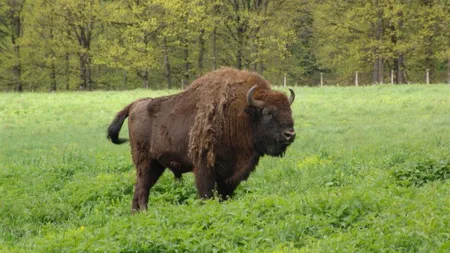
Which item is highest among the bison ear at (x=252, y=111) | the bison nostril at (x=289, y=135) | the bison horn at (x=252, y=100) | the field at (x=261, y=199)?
the bison horn at (x=252, y=100)

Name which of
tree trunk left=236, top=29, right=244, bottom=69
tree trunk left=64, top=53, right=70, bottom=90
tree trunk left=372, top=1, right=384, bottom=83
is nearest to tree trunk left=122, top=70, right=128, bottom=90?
tree trunk left=64, top=53, right=70, bottom=90

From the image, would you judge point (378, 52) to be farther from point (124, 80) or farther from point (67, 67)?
point (67, 67)

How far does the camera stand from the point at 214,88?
9.12 m

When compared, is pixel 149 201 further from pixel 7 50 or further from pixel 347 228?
pixel 7 50

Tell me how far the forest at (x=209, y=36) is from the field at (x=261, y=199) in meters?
27.6

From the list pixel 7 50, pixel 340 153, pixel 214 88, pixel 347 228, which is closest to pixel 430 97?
pixel 340 153

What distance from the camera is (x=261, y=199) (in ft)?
24.2

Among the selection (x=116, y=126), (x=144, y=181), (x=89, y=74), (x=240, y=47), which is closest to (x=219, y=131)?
(x=144, y=181)

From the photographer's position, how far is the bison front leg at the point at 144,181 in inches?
371

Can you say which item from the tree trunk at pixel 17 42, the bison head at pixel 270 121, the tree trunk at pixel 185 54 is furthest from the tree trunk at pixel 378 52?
the bison head at pixel 270 121

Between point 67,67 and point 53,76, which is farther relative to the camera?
point 67,67

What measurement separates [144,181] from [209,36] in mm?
44578

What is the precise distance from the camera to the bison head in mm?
8625

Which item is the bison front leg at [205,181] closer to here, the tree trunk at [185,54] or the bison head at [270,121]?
the bison head at [270,121]
